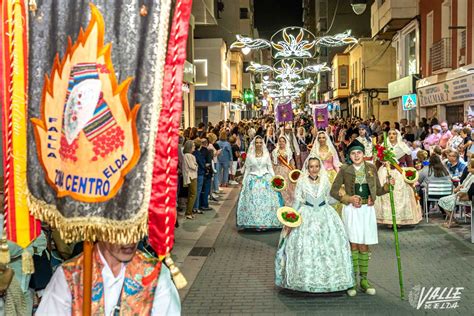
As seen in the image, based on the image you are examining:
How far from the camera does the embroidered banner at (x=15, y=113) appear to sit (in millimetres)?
3453

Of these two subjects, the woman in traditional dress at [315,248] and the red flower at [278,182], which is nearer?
the woman in traditional dress at [315,248]

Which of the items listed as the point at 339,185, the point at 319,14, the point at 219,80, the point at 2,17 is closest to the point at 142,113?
the point at 2,17

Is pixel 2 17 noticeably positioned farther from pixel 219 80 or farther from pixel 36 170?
pixel 219 80

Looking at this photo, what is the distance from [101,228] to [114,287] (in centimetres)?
51

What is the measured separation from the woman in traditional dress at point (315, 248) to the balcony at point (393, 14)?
2230cm

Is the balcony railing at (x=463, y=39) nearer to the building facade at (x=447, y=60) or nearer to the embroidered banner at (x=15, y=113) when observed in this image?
the building facade at (x=447, y=60)

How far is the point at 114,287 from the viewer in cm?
358

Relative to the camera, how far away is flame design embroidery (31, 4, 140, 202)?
3199 mm

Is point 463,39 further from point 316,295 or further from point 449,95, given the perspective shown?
point 316,295

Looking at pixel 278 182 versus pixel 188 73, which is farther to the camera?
pixel 188 73

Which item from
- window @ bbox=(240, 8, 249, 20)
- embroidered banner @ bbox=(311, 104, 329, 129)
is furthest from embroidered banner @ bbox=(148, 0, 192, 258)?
window @ bbox=(240, 8, 249, 20)

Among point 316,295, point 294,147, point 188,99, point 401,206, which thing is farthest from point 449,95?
point 316,295

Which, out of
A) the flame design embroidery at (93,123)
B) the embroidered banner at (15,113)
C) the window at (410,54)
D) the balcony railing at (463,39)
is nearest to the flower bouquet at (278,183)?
the embroidered banner at (15,113)

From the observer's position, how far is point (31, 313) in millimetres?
4914
